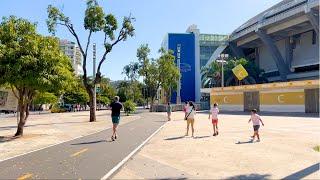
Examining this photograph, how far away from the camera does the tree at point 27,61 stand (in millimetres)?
20281

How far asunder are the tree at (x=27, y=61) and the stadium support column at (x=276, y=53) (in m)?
67.8

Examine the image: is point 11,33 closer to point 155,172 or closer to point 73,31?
point 155,172

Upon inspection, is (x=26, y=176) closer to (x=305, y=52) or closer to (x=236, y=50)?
(x=305, y=52)

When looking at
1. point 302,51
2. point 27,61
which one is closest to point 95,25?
point 27,61

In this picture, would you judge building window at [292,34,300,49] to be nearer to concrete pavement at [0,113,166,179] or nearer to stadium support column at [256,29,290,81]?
stadium support column at [256,29,290,81]

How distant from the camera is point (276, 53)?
85938 mm

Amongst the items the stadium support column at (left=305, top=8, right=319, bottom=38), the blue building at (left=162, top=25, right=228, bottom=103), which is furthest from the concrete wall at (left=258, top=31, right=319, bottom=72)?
the blue building at (left=162, top=25, right=228, bottom=103)

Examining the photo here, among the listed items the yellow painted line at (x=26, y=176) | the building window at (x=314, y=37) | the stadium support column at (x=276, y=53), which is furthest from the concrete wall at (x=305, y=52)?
the yellow painted line at (x=26, y=176)

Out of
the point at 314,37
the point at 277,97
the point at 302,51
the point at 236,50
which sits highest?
the point at 236,50

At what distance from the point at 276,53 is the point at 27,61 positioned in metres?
72.1

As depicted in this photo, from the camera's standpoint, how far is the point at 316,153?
13484 millimetres

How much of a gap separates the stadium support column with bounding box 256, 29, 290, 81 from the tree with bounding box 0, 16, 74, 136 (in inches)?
2669

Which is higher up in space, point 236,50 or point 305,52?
point 236,50

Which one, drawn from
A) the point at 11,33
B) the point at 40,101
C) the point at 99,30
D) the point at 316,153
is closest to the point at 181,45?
the point at 40,101
